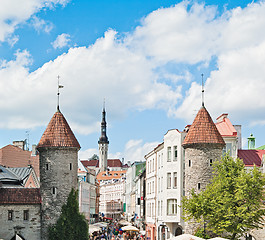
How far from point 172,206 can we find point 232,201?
1293 centimetres

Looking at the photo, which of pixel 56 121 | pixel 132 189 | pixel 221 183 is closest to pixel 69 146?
pixel 56 121

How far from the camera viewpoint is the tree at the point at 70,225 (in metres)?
46.9

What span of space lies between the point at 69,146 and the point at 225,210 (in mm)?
16181

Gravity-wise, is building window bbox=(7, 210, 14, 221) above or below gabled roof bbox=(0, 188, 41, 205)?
below

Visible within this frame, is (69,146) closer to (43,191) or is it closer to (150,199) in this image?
(43,191)

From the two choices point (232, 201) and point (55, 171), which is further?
point (55, 171)

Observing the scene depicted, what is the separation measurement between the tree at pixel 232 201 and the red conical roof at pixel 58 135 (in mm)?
13848

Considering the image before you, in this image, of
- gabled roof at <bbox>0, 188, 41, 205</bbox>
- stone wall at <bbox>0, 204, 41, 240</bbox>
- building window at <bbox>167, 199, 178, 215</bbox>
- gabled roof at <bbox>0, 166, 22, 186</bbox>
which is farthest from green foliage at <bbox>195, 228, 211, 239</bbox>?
gabled roof at <bbox>0, 166, 22, 186</bbox>

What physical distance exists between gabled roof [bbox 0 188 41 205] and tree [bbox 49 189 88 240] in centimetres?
263

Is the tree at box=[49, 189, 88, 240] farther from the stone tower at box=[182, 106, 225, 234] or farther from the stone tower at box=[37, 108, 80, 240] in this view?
the stone tower at box=[182, 106, 225, 234]

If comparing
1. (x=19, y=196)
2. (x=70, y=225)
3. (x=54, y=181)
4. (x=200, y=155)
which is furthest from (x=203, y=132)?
(x=19, y=196)

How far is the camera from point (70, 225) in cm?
4719

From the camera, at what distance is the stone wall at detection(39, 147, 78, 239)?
47531 millimetres

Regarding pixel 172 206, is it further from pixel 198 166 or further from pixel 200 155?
pixel 200 155
